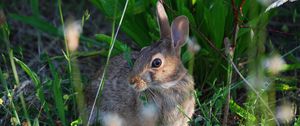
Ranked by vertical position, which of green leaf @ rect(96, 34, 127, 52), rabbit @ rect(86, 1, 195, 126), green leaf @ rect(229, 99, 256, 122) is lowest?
green leaf @ rect(229, 99, 256, 122)

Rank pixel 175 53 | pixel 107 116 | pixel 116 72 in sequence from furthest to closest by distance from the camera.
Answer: pixel 116 72
pixel 107 116
pixel 175 53

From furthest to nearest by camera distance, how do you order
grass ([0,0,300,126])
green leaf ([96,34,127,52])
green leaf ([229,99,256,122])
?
green leaf ([96,34,127,52]) < grass ([0,0,300,126]) < green leaf ([229,99,256,122])

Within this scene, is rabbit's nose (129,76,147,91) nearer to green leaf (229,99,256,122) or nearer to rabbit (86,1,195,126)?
rabbit (86,1,195,126)

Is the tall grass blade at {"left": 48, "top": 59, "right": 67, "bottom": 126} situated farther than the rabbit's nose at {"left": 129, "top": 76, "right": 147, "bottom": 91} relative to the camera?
Yes

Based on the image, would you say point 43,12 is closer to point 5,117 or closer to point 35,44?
point 35,44

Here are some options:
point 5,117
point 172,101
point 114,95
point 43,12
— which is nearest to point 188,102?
point 172,101

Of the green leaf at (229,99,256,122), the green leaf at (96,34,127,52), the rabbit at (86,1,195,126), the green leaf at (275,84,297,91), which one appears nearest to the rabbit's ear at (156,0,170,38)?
the rabbit at (86,1,195,126)

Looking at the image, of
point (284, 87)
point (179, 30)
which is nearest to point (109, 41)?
point (179, 30)

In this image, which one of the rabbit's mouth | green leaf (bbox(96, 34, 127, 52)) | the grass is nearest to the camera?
the rabbit's mouth
